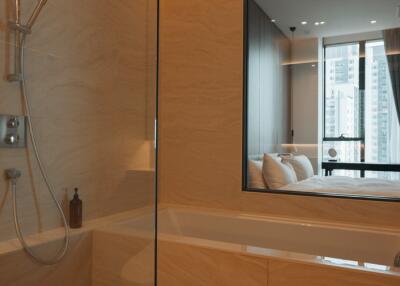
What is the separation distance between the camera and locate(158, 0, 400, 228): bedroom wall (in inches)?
97.3

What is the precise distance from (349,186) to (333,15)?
1.12 m

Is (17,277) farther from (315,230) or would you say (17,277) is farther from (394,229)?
(394,229)

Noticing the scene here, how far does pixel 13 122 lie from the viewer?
1373mm

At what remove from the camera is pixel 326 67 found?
226 cm

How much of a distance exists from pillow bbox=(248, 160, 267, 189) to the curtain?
3.09 ft

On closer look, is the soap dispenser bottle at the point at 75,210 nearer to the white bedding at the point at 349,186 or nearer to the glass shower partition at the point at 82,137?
the glass shower partition at the point at 82,137

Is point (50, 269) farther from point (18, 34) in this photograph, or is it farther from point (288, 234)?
point (288, 234)

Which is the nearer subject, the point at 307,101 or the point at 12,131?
the point at 12,131

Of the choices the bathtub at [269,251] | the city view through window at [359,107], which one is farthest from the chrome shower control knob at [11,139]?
the city view through window at [359,107]

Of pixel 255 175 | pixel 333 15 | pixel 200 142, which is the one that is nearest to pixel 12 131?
pixel 200 142

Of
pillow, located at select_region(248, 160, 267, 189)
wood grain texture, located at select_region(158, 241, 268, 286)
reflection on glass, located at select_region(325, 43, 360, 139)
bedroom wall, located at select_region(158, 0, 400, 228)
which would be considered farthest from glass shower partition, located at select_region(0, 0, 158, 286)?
reflection on glass, located at select_region(325, 43, 360, 139)

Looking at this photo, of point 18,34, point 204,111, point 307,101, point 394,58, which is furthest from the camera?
point 204,111

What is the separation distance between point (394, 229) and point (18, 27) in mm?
2249

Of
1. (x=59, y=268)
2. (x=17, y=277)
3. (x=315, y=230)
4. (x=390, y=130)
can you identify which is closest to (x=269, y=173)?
(x=315, y=230)
